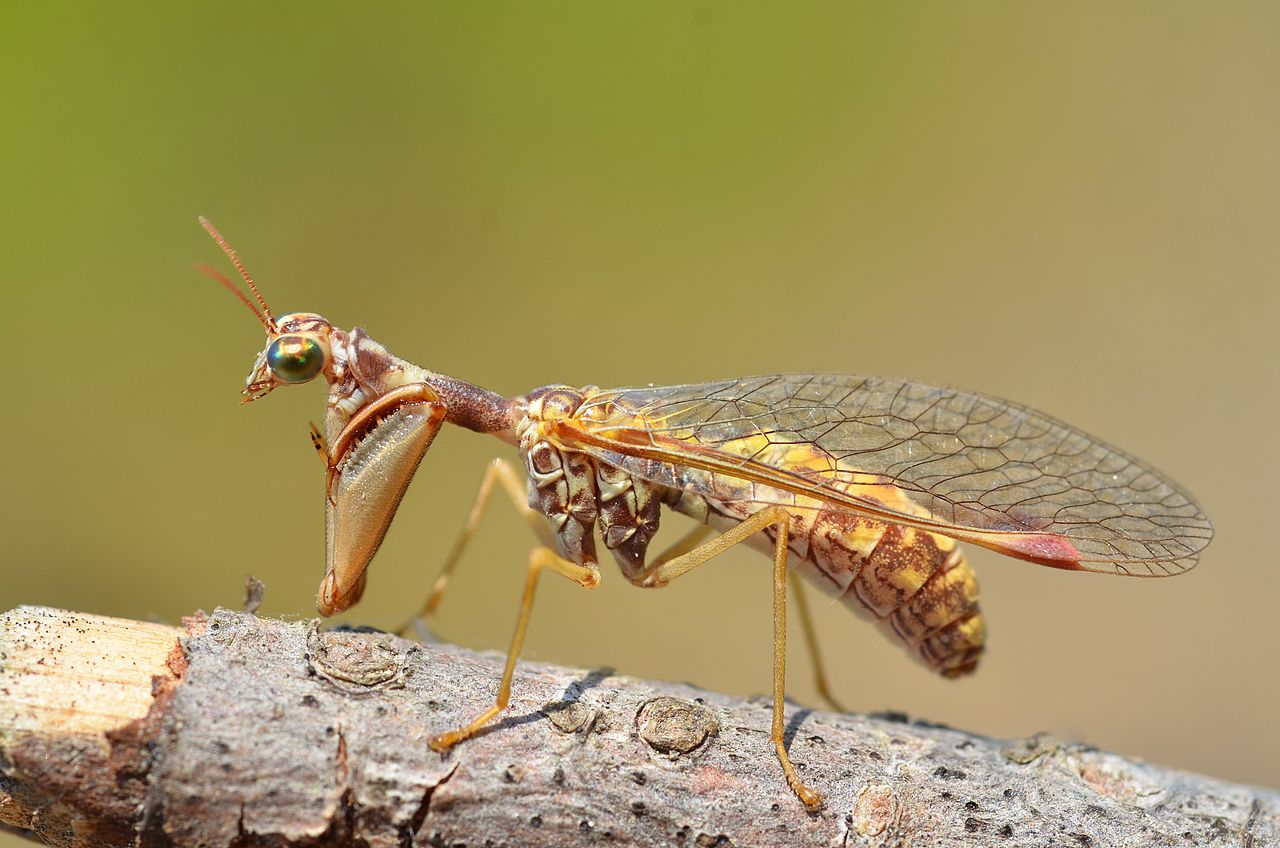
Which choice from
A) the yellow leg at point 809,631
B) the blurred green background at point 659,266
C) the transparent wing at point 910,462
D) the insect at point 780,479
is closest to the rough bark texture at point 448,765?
the insect at point 780,479

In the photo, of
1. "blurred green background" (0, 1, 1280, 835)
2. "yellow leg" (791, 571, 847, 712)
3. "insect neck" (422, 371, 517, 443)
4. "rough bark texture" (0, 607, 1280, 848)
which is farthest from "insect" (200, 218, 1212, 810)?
"blurred green background" (0, 1, 1280, 835)

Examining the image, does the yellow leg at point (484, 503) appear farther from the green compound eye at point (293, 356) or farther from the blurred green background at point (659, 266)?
the blurred green background at point (659, 266)

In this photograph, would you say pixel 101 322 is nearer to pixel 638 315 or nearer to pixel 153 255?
pixel 153 255

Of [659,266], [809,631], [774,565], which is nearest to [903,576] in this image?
[809,631]

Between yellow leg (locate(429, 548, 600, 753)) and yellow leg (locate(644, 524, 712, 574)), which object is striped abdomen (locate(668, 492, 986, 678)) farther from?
yellow leg (locate(429, 548, 600, 753))

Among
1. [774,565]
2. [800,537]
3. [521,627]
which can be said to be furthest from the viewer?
[800,537]

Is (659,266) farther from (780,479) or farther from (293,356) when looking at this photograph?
(293,356)

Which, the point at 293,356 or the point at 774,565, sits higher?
the point at 293,356
